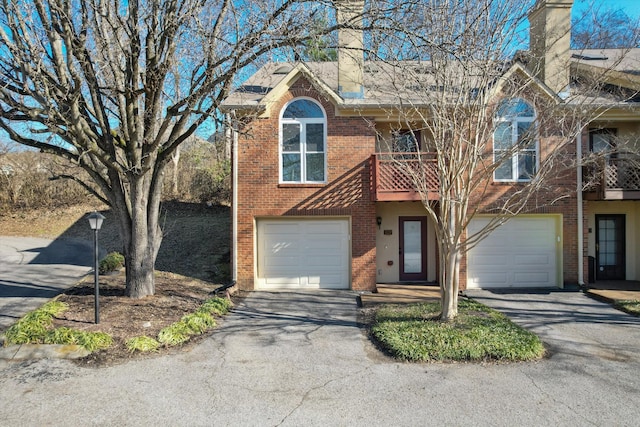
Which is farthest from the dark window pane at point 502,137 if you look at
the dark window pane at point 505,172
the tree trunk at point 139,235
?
the tree trunk at point 139,235

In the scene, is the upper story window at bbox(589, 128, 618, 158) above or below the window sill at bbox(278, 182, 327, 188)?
above

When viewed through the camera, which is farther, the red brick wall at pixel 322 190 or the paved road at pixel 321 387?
the red brick wall at pixel 322 190

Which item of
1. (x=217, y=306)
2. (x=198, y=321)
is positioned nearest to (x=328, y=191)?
(x=217, y=306)

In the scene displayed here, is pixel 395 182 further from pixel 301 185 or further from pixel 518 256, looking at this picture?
pixel 518 256

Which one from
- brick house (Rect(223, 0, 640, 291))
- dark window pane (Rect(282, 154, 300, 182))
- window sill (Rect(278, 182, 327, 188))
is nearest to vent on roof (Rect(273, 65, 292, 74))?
brick house (Rect(223, 0, 640, 291))

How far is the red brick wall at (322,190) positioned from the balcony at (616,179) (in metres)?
6.02

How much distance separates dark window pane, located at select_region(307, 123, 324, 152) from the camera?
1163 centimetres

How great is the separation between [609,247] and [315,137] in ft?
30.9

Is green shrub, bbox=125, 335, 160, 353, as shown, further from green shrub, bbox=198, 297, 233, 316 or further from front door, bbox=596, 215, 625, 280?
front door, bbox=596, 215, 625, 280

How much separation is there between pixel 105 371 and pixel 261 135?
24.2 ft

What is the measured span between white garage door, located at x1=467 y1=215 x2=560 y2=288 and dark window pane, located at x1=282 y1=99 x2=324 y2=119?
601cm

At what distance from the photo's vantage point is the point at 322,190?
11492mm

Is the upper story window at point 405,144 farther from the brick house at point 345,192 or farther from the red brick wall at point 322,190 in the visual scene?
the red brick wall at point 322,190

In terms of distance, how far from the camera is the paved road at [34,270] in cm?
841
